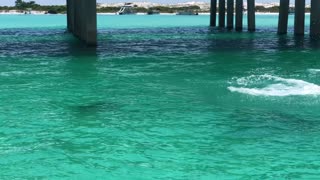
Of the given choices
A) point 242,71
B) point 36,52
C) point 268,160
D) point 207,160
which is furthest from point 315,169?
point 36,52

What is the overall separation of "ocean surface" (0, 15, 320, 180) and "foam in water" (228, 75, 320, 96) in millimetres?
38

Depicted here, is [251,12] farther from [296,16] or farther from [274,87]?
[274,87]

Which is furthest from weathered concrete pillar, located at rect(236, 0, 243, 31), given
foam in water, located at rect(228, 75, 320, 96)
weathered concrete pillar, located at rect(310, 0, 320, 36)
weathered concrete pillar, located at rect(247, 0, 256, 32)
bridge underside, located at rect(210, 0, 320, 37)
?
foam in water, located at rect(228, 75, 320, 96)

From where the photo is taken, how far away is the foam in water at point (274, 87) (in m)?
20.9

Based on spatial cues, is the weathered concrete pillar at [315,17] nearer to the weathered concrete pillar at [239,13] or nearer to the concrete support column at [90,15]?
the weathered concrete pillar at [239,13]

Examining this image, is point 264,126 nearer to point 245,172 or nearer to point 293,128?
point 293,128

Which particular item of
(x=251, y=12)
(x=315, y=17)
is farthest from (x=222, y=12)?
(x=315, y=17)

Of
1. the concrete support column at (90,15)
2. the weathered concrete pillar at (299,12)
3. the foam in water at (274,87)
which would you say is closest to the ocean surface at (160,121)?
the foam in water at (274,87)

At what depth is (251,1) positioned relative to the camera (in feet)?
208

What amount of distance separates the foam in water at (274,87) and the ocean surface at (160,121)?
0.13 feet

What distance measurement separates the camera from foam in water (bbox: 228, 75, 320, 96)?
20.9 m

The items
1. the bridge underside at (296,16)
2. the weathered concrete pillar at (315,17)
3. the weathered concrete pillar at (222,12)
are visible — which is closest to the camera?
the weathered concrete pillar at (315,17)

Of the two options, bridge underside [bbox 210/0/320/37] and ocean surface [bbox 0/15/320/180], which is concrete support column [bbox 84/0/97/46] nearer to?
ocean surface [bbox 0/15/320/180]

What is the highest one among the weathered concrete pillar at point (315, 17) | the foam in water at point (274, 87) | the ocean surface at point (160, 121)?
the weathered concrete pillar at point (315, 17)
